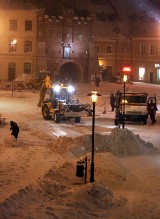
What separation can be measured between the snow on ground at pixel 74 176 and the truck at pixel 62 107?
233 centimetres

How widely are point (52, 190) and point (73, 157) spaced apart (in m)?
5.02

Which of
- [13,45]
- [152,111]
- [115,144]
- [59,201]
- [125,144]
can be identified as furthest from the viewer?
[13,45]

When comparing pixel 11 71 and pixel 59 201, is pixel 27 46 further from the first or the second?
pixel 59 201

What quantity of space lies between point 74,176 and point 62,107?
14.2 meters

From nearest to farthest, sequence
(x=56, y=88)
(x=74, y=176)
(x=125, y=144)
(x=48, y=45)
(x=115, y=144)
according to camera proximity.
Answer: (x=74, y=176) → (x=115, y=144) → (x=125, y=144) → (x=56, y=88) → (x=48, y=45)

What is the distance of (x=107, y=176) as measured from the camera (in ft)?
57.8

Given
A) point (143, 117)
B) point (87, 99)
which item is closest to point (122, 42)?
point (87, 99)

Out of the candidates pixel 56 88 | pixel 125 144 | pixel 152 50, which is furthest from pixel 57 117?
pixel 152 50

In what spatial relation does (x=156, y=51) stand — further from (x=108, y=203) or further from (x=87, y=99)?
(x=108, y=203)

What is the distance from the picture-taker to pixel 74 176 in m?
17.5

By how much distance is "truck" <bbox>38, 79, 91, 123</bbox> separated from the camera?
31438 mm

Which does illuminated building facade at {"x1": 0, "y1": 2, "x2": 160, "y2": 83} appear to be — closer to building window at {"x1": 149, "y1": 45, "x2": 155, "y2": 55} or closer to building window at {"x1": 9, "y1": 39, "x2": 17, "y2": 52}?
building window at {"x1": 9, "y1": 39, "x2": 17, "y2": 52}

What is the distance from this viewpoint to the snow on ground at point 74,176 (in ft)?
46.5

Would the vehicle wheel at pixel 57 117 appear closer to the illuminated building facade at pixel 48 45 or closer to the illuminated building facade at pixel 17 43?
the illuminated building facade at pixel 48 45
